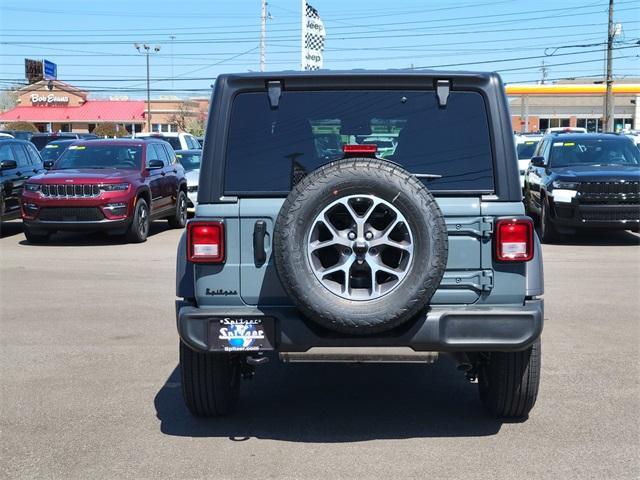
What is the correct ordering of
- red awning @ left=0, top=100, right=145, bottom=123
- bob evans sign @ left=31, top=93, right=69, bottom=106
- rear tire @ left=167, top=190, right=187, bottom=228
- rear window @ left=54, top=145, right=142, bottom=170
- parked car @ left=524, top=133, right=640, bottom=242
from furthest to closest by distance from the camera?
bob evans sign @ left=31, top=93, right=69, bottom=106 → red awning @ left=0, top=100, right=145, bottom=123 → rear tire @ left=167, top=190, right=187, bottom=228 → rear window @ left=54, top=145, right=142, bottom=170 → parked car @ left=524, top=133, right=640, bottom=242

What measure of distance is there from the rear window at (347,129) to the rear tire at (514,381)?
3.55 ft

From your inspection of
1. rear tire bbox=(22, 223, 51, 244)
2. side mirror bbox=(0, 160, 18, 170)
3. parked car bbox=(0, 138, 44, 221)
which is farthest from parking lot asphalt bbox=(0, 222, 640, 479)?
side mirror bbox=(0, 160, 18, 170)

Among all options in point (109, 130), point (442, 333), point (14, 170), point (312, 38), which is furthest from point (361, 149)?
point (109, 130)

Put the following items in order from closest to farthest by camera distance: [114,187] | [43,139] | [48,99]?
[114,187] < [43,139] < [48,99]

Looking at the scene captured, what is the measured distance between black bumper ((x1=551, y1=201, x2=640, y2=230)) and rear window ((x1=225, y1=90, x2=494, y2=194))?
9.44 meters

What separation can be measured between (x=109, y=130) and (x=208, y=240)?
73.8m

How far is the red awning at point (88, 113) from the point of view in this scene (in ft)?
272

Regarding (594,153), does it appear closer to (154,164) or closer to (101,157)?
(154,164)

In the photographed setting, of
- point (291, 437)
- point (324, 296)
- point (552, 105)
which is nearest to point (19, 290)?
point (291, 437)

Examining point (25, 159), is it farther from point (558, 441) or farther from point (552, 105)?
point (552, 105)

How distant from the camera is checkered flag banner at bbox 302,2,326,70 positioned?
18.3m

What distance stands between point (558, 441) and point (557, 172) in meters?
10.1

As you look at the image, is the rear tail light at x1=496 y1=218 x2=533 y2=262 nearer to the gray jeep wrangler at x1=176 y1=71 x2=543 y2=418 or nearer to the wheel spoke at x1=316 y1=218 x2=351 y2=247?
the gray jeep wrangler at x1=176 y1=71 x2=543 y2=418

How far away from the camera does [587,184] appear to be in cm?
1364
